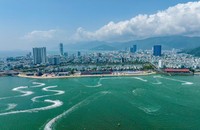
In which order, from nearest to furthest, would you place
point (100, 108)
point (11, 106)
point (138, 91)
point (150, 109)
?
point (150, 109) → point (100, 108) → point (11, 106) → point (138, 91)

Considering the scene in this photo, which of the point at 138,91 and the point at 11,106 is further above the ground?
the point at 138,91

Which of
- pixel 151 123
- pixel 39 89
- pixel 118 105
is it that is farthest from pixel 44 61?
pixel 151 123

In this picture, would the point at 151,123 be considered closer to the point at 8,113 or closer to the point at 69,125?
the point at 69,125

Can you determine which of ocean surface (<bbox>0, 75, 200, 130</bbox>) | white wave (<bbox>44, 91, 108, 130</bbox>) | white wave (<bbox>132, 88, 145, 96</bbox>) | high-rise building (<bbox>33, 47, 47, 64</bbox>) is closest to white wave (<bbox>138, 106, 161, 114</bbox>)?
ocean surface (<bbox>0, 75, 200, 130</bbox>)

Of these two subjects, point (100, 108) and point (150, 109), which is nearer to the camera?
point (150, 109)

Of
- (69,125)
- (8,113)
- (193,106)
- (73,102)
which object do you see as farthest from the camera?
(73,102)

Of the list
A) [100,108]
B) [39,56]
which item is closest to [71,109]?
[100,108]

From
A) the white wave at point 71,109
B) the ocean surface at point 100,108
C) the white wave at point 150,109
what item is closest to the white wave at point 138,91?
the ocean surface at point 100,108

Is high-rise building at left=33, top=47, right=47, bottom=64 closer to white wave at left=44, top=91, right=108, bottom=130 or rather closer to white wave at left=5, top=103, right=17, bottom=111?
white wave at left=44, top=91, right=108, bottom=130

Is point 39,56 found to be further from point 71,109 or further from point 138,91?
point 71,109
